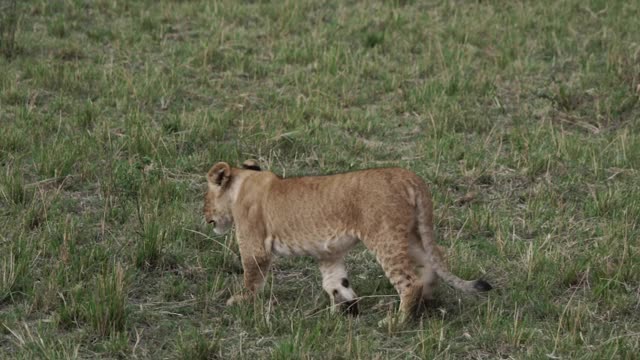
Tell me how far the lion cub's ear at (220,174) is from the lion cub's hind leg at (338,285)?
30.9 inches

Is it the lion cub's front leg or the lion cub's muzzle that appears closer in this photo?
the lion cub's front leg

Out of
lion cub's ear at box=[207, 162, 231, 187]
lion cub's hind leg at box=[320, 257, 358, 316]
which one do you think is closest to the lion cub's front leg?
lion cub's hind leg at box=[320, 257, 358, 316]

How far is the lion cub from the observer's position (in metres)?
5.93

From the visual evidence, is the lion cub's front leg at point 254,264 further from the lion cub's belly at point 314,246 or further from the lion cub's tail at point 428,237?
the lion cub's tail at point 428,237

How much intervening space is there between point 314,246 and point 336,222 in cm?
23

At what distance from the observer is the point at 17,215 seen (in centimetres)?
745

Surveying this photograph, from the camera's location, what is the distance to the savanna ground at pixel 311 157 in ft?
19.6

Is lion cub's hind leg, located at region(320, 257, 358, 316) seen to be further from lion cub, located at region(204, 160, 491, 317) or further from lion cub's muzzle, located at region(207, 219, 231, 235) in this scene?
lion cub's muzzle, located at region(207, 219, 231, 235)

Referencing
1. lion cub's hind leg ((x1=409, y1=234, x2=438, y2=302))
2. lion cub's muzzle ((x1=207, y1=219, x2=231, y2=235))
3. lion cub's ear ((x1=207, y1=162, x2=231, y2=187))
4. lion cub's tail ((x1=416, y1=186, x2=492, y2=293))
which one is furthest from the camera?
lion cub's muzzle ((x1=207, y1=219, x2=231, y2=235))

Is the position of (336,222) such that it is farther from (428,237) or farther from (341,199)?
(428,237)

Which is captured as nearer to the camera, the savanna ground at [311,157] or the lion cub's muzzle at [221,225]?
the savanna ground at [311,157]

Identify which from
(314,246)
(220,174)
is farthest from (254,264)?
(220,174)

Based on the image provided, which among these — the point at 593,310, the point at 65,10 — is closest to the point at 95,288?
the point at 593,310

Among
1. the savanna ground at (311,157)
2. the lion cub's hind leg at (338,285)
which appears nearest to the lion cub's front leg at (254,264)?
the savanna ground at (311,157)
